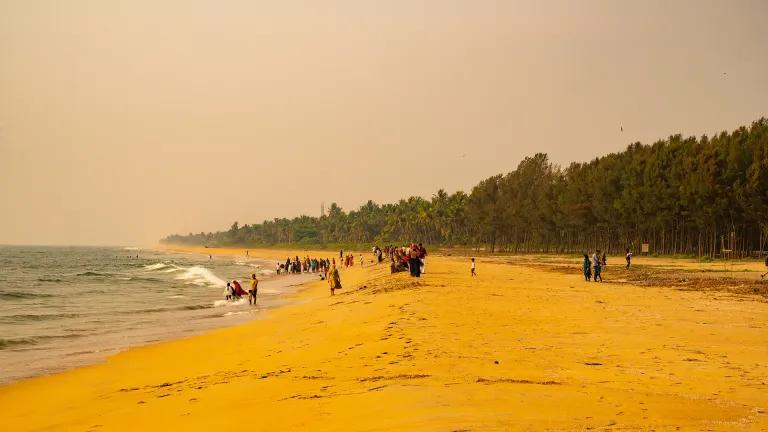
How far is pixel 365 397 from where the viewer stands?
7.41 metres

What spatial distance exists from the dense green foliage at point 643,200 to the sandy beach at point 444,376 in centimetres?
4554

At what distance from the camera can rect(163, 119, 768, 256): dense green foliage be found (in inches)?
2411

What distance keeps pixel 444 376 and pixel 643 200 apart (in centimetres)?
7211

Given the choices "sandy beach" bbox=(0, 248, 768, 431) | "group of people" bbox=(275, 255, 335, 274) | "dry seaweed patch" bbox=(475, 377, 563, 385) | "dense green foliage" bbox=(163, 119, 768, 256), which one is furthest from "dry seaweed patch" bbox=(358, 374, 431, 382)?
"group of people" bbox=(275, 255, 335, 274)

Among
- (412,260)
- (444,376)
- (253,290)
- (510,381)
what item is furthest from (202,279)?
(510,381)

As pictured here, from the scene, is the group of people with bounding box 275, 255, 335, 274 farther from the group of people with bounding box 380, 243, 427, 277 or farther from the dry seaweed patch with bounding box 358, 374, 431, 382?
the dry seaweed patch with bounding box 358, 374, 431, 382

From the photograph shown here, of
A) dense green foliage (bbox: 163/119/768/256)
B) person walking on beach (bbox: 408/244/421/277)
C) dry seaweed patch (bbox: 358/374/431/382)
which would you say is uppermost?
dense green foliage (bbox: 163/119/768/256)

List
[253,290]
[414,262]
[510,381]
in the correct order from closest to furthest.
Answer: [510,381] < [253,290] < [414,262]

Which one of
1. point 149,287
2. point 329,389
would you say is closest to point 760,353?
point 329,389

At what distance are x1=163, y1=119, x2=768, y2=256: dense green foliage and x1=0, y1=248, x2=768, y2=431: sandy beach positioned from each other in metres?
45.5

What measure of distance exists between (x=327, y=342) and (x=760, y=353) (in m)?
8.49

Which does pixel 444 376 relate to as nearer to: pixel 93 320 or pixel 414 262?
pixel 93 320

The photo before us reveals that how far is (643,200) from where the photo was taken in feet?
241

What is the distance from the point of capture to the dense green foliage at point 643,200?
2411 inches
